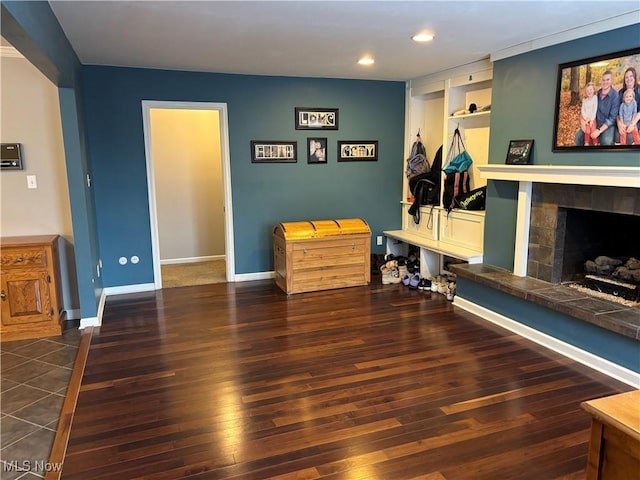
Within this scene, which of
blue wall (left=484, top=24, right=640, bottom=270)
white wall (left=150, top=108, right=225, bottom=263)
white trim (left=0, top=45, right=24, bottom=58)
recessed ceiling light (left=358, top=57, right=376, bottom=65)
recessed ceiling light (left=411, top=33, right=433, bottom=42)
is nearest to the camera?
blue wall (left=484, top=24, right=640, bottom=270)

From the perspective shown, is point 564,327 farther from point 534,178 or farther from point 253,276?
point 253,276

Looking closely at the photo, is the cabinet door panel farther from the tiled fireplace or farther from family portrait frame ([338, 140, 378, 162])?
the tiled fireplace

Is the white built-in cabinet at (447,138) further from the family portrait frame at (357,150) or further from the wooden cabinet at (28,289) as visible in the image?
the wooden cabinet at (28,289)

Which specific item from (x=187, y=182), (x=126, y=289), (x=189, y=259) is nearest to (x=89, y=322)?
(x=126, y=289)

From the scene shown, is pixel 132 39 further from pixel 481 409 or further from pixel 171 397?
pixel 481 409

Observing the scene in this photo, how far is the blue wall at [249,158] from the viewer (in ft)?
16.0

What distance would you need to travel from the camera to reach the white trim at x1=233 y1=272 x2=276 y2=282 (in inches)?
220

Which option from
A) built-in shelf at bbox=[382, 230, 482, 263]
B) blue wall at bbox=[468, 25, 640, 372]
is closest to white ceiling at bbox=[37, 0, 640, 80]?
blue wall at bbox=[468, 25, 640, 372]

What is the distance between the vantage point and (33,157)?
13.1 feet

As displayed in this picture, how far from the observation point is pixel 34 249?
377 centimetres

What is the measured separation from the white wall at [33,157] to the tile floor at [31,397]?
804 mm

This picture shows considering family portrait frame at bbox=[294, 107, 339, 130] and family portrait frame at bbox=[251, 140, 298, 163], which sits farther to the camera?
family portrait frame at bbox=[294, 107, 339, 130]
